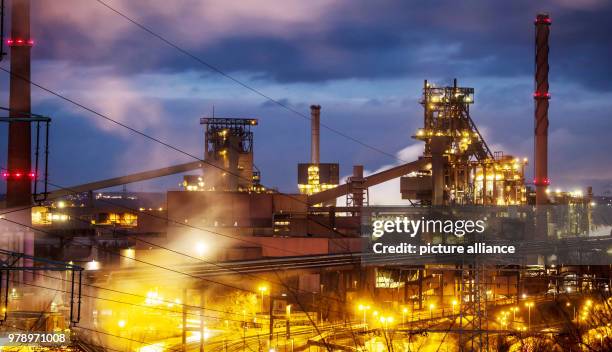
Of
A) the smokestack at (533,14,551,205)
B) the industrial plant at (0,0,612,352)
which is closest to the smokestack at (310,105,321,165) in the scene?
the industrial plant at (0,0,612,352)

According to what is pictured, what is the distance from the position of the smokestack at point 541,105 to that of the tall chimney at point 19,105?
22.5 metres

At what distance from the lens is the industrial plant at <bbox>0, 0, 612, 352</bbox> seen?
48.0ft

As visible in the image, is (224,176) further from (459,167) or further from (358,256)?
(358,256)

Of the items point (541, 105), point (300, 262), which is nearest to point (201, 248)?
point (300, 262)

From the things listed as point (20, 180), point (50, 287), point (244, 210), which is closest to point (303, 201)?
point (244, 210)

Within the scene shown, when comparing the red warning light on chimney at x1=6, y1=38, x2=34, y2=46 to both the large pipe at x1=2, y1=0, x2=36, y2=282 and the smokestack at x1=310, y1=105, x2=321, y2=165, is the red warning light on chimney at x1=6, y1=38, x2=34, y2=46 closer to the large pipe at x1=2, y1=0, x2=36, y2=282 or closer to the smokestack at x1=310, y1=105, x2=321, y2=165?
the large pipe at x1=2, y1=0, x2=36, y2=282

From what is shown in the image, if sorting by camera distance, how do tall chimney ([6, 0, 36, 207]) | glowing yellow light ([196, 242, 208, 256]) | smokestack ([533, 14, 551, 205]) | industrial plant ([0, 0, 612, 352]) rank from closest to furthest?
industrial plant ([0, 0, 612, 352]) < tall chimney ([6, 0, 36, 207]) < glowing yellow light ([196, 242, 208, 256]) < smokestack ([533, 14, 551, 205])

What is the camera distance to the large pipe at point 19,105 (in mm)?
22203

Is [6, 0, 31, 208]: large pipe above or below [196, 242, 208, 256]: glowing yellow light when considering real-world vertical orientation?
above

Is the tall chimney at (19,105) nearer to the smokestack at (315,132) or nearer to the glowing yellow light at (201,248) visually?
the glowing yellow light at (201,248)

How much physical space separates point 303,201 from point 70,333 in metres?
24.4

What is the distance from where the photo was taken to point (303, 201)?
34.9 meters

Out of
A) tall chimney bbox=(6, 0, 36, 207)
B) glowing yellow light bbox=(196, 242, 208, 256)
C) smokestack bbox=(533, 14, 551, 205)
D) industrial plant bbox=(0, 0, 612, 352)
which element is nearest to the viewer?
industrial plant bbox=(0, 0, 612, 352)

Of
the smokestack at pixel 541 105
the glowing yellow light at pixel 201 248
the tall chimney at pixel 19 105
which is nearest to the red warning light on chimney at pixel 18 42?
the tall chimney at pixel 19 105
